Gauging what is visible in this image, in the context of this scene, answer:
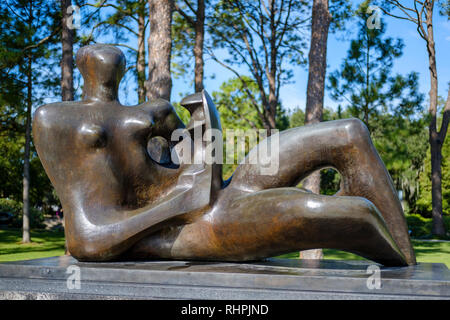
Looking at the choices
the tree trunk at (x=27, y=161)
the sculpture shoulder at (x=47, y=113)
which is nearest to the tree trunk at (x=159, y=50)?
the sculpture shoulder at (x=47, y=113)

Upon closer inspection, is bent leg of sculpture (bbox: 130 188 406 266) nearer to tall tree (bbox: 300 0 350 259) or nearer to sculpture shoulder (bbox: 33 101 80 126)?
sculpture shoulder (bbox: 33 101 80 126)

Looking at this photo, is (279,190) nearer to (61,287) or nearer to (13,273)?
(61,287)

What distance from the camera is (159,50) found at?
28.3 feet

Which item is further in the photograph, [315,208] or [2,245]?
[2,245]

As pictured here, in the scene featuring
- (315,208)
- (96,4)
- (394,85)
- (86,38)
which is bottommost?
(315,208)

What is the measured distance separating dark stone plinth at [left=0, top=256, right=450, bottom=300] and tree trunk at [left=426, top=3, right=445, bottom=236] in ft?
45.8

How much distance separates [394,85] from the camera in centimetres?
1594

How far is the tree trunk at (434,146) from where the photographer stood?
16.4 meters

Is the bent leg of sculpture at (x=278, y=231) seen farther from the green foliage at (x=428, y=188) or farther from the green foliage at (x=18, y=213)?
the green foliage at (x=428, y=188)

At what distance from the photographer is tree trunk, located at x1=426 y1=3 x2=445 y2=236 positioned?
1638cm

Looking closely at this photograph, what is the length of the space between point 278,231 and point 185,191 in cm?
84

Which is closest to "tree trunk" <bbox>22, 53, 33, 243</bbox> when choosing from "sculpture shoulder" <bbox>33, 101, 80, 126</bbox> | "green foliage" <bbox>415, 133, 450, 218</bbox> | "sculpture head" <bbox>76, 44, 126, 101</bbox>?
"sculpture head" <bbox>76, 44, 126, 101</bbox>
